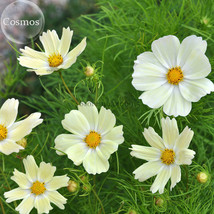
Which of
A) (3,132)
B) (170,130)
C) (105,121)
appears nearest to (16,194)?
(3,132)

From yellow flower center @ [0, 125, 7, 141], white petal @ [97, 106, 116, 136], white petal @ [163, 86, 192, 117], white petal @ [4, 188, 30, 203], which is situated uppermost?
white petal @ [163, 86, 192, 117]

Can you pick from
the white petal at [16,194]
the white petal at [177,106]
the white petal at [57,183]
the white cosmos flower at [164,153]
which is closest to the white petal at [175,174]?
the white cosmos flower at [164,153]

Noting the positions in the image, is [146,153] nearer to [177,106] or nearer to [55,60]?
[177,106]

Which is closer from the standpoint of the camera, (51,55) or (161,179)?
(161,179)

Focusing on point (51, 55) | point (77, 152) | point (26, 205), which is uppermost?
point (51, 55)

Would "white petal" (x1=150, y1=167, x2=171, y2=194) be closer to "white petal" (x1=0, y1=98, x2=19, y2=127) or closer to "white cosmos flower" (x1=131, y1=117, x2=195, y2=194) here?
"white cosmos flower" (x1=131, y1=117, x2=195, y2=194)

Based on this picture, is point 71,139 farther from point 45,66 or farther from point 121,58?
point 121,58

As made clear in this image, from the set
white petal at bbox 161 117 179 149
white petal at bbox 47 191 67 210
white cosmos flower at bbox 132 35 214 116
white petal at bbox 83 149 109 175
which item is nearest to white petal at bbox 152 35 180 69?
white cosmos flower at bbox 132 35 214 116
